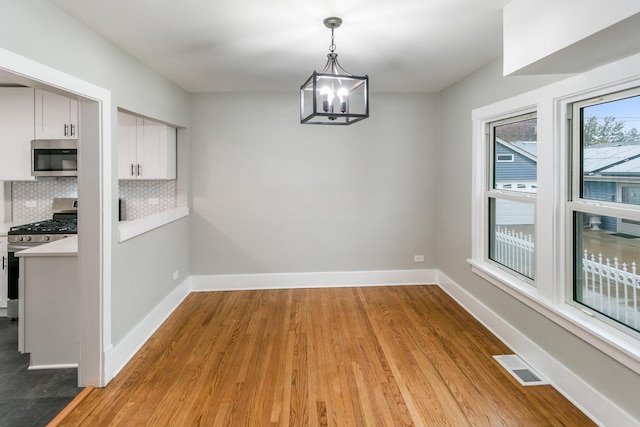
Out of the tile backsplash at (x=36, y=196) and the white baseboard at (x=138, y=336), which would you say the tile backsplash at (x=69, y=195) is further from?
the white baseboard at (x=138, y=336)

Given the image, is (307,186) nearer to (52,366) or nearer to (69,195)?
(69,195)

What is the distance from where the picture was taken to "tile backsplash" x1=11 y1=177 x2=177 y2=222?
4.58m

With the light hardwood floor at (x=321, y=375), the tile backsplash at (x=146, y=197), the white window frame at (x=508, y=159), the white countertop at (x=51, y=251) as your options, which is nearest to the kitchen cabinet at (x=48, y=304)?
the white countertop at (x=51, y=251)

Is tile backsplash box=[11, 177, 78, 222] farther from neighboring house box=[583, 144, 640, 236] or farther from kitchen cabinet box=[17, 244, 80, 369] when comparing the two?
neighboring house box=[583, 144, 640, 236]

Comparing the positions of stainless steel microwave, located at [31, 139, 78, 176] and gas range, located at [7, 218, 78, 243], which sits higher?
stainless steel microwave, located at [31, 139, 78, 176]

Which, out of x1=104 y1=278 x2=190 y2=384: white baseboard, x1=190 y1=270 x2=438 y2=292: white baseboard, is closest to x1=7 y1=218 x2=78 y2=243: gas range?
x1=104 y1=278 x2=190 y2=384: white baseboard

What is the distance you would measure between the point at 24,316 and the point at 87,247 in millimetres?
868

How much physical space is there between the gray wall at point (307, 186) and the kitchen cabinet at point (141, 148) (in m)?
0.56

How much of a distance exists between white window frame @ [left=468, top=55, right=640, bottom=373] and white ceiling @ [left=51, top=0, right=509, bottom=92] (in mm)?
652

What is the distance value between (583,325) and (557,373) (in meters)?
0.49

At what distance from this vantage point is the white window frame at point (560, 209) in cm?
218

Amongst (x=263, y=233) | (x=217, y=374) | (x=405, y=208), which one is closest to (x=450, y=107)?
(x=405, y=208)

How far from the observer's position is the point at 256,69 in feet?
12.4

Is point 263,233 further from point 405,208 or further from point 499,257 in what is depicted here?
point 499,257
